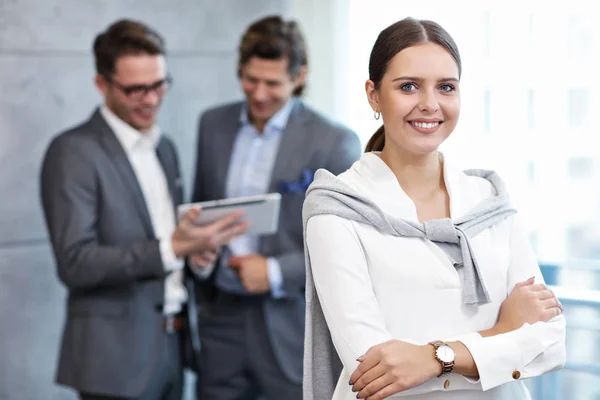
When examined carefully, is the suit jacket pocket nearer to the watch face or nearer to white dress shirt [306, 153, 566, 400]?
white dress shirt [306, 153, 566, 400]

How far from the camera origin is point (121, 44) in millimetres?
3104

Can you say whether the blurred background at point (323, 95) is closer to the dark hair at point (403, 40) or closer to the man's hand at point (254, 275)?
the man's hand at point (254, 275)

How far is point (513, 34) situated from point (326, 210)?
270cm

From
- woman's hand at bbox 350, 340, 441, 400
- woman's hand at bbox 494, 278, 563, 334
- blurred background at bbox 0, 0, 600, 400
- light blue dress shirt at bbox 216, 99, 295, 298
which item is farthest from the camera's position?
blurred background at bbox 0, 0, 600, 400

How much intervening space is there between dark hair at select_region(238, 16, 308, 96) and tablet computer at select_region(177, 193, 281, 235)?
52 centimetres

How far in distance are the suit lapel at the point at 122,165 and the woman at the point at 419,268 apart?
1.31 meters

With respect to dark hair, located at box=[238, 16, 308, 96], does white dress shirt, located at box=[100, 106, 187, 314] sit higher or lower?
lower

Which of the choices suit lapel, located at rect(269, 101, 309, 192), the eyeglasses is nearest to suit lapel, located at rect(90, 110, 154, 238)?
the eyeglasses

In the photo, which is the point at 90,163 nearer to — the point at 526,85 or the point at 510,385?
the point at 510,385

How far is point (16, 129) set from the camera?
3646 millimetres

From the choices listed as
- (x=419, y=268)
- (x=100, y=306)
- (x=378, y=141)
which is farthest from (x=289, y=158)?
(x=419, y=268)

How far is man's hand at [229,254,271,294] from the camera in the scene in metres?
2.97

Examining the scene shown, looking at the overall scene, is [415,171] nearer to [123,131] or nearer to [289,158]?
[289,158]

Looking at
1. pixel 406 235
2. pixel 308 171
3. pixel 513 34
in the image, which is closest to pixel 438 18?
pixel 513 34
